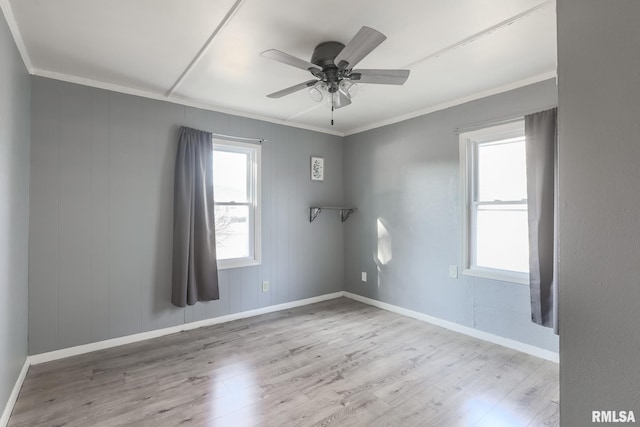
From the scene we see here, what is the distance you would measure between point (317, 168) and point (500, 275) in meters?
2.58

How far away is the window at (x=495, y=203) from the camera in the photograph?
2.98 metres

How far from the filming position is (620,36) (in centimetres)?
64

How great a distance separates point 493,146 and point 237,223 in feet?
9.60

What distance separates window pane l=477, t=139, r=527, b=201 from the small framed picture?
2.04 metres

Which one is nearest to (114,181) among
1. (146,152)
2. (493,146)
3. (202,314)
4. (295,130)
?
(146,152)

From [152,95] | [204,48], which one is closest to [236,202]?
[152,95]

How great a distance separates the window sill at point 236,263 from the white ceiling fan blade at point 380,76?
98.5 inches

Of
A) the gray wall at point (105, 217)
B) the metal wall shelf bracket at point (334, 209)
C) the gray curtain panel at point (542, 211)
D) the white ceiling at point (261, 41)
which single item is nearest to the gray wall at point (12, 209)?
the gray wall at point (105, 217)

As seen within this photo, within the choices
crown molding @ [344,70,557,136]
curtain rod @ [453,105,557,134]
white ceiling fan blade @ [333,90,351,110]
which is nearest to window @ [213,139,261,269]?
crown molding @ [344,70,557,136]

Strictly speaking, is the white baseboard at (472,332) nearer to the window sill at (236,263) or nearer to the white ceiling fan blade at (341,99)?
the window sill at (236,263)

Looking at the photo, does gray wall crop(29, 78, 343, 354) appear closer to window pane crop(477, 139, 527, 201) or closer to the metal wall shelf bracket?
the metal wall shelf bracket

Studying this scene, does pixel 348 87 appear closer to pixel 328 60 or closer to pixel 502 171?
pixel 328 60

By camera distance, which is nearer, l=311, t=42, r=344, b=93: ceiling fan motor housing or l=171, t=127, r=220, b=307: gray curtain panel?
l=311, t=42, r=344, b=93: ceiling fan motor housing

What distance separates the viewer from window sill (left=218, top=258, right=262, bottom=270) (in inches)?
145
